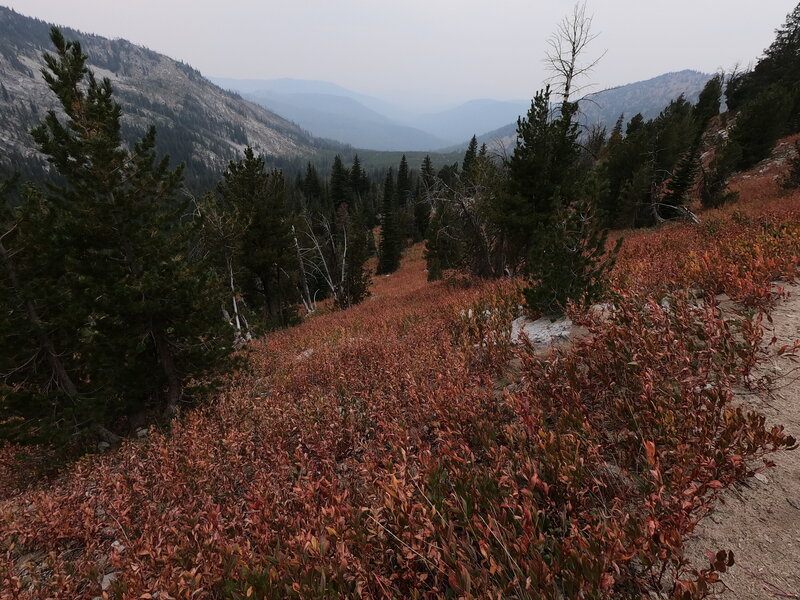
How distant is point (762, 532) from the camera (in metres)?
2.48

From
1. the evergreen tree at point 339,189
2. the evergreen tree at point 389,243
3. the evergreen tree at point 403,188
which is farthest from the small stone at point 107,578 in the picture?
the evergreen tree at point 403,188

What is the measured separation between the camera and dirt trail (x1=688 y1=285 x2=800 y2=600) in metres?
2.19

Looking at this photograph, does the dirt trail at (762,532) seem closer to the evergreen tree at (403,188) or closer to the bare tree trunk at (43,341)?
the bare tree trunk at (43,341)

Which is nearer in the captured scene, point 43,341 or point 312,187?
point 43,341

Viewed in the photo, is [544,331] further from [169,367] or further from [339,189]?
[339,189]

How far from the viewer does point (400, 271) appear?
50281 mm

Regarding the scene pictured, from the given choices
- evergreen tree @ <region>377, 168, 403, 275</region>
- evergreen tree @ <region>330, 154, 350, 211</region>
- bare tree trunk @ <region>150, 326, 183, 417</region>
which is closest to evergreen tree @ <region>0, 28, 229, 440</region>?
bare tree trunk @ <region>150, 326, 183, 417</region>

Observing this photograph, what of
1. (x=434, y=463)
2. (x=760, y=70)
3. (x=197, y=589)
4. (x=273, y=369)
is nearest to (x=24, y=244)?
(x=273, y=369)

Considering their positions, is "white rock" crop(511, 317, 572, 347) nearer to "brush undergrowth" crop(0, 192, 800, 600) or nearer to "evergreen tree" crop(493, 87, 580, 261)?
"brush undergrowth" crop(0, 192, 800, 600)

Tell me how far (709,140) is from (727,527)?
63.0 metres

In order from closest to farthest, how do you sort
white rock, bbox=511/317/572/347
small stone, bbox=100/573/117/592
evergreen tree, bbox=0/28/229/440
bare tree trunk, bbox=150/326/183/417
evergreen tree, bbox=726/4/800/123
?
small stone, bbox=100/573/117/592 < white rock, bbox=511/317/572/347 < evergreen tree, bbox=0/28/229/440 < bare tree trunk, bbox=150/326/183/417 < evergreen tree, bbox=726/4/800/123

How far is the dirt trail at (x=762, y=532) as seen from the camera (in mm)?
2188

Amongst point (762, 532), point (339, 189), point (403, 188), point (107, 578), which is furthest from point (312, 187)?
point (762, 532)

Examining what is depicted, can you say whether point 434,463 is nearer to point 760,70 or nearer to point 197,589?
point 197,589
